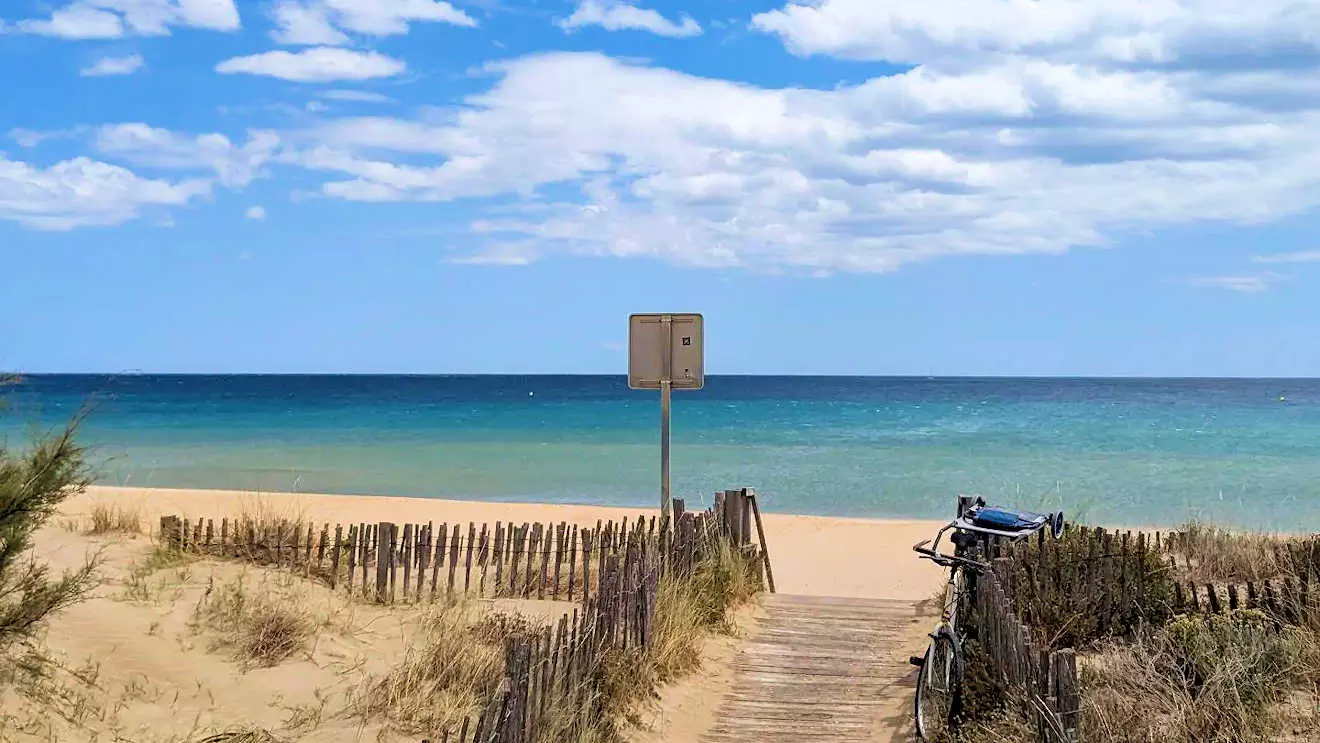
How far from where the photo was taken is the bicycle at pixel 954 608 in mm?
6090

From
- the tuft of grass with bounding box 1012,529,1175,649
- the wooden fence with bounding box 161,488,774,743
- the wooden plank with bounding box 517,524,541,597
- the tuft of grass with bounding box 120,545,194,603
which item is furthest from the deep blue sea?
the tuft of grass with bounding box 1012,529,1175,649

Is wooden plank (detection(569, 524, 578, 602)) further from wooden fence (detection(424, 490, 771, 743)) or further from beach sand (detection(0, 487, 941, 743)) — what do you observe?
wooden fence (detection(424, 490, 771, 743))

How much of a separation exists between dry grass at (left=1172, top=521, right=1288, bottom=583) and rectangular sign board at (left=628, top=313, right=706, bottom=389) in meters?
4.65

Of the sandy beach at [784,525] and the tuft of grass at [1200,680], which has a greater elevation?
the tuft of grass at [1200,680]

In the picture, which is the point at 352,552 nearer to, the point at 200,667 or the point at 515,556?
the point at 515,556

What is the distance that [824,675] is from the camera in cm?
770

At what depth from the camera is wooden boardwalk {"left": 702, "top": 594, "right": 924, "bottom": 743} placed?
666 cm

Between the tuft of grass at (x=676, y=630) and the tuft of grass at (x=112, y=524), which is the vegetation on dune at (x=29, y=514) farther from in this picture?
Answer: the tuft of grass at (x=112, y=524)

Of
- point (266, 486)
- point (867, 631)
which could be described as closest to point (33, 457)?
point (867, 631)

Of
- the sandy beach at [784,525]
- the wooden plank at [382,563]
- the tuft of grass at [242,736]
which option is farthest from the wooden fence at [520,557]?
the sandy beach at [784,525]

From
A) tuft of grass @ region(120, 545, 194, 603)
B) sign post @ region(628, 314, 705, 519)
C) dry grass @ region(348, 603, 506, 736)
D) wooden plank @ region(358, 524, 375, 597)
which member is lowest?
dry grass @ region(348, 603, 506, 736)

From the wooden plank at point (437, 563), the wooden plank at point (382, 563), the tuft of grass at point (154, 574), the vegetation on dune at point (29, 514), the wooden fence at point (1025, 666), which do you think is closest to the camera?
the wooden fence at point (1025, 666)

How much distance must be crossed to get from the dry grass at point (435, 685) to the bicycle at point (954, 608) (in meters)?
2.26

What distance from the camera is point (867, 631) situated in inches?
349
